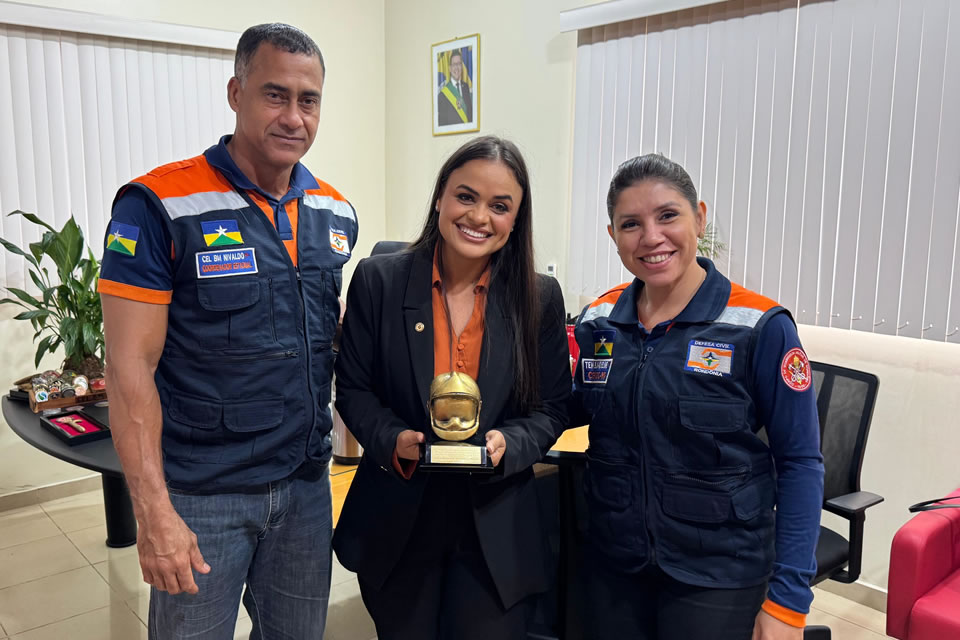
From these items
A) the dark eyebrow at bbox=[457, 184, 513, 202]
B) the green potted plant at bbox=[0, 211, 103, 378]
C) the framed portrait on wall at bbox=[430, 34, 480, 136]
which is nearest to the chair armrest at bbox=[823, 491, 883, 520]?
the dark eyebrow at bbox=[457, 184, 513, 202]

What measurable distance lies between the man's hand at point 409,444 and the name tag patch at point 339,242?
490 millimetres

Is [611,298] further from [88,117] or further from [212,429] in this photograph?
[88,117]

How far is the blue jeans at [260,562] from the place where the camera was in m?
1.36

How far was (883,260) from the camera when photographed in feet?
8.95

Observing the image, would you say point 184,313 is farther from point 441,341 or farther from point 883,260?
point 883,260

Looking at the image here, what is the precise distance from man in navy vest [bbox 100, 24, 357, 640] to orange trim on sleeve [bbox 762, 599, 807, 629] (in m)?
0.95

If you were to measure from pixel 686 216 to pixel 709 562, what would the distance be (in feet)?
2.22

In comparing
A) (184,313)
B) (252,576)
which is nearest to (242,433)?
(184,313)

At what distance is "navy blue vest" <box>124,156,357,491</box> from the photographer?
133cm

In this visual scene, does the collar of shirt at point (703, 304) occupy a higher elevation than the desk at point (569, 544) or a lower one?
higher

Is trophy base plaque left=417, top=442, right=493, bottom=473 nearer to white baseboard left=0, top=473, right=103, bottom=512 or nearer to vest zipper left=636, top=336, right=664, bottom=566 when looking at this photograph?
vest zipper left=636, top=336, right=664, bottom=566

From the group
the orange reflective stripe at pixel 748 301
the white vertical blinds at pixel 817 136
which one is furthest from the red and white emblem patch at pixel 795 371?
the white vertical blinds at pixel 817 136

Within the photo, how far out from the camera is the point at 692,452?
134 centimetres

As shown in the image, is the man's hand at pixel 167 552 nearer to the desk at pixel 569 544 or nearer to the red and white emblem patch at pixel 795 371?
the desk at pixel 569 544
